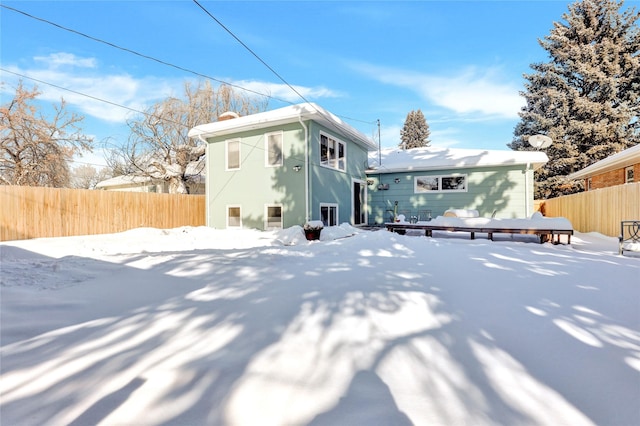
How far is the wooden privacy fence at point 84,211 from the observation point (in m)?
9.08

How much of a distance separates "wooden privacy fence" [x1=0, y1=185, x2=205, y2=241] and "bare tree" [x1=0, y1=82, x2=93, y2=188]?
728 centimetres

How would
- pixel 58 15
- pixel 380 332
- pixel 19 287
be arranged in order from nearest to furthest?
pixel 380 332, pixel 19 287, pixel 58 15

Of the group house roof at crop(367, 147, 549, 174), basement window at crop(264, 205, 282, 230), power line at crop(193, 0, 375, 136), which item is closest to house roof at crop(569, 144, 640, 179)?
house roof at crop(367, 147, 549, 174)

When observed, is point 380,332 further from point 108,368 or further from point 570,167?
point 570,167

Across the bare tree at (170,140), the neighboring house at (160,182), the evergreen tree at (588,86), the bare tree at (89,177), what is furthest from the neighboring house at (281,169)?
the bare tree at (89,177)

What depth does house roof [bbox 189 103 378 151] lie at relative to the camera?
927 cm

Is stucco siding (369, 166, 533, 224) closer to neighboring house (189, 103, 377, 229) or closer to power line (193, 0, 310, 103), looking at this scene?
neighboring house (189, 103, 377, 229)

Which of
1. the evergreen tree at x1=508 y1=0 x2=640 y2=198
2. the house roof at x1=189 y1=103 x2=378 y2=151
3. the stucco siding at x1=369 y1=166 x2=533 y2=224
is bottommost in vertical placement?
the stucco siding at x1=369 y1=166 x2=533 y2=224

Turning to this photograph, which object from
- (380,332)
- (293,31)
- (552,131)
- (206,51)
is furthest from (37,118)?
(552,131)

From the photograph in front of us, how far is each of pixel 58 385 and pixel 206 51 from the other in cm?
1131

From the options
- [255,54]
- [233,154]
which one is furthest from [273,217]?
[255,54]

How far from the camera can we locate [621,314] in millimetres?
2697

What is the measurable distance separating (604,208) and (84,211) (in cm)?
1758

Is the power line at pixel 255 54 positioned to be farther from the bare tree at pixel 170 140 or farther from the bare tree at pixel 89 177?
the bare tree at pixel 89 177
